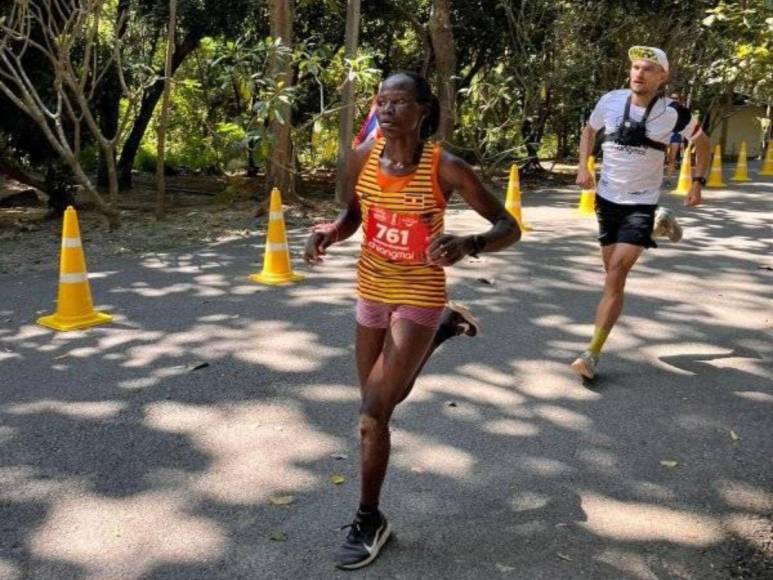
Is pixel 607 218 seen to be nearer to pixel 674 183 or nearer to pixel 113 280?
pixel 113 280

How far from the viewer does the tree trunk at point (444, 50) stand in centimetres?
1547

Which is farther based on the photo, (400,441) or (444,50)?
(444,50)

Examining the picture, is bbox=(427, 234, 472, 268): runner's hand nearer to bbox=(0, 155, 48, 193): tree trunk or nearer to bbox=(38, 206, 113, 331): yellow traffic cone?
bbox=(38, 206, 113, 331): yellow traffic cone

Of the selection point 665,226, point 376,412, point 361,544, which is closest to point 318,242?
point 376,412

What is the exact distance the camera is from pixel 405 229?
2.97m

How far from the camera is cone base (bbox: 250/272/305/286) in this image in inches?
300

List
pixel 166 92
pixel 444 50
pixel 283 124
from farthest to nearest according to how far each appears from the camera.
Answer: pixel 444 50
pixel 283 124
pixel 166 92

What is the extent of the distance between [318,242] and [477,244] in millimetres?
780

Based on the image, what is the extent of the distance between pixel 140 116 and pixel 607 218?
14.1 meters

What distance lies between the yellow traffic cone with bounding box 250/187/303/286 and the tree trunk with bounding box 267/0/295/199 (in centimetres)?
445

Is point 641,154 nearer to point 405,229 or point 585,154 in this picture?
point 585,154

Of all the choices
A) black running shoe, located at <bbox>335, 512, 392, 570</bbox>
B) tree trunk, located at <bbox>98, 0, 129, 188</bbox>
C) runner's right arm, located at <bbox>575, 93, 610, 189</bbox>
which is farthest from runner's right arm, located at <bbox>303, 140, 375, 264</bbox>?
tree trunk, located at <bbox>98, 0, 129, 188</bbox>

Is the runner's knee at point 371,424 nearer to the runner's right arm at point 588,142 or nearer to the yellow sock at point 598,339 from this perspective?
the yellow sock at point 598,339

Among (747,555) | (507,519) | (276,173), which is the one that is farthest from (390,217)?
(276,173)
